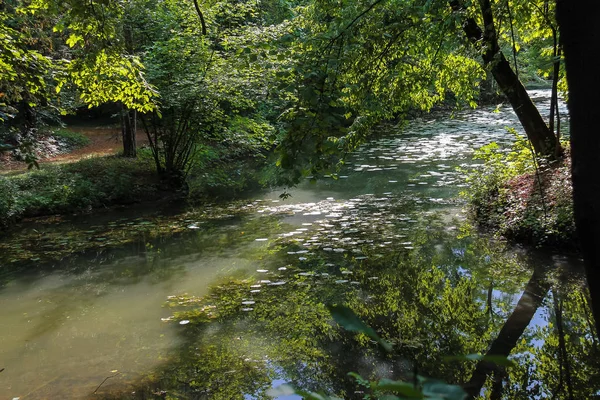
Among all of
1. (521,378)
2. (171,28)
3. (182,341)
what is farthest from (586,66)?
(171,28)

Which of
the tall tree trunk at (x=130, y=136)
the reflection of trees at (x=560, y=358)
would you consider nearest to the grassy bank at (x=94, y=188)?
the tall tree trunk at (x=130, y=136)

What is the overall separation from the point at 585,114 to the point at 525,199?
7.15m

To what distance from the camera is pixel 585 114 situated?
1.33m

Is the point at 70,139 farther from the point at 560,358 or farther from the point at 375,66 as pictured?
the point at 560,358

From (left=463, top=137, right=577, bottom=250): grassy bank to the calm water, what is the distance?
1.20 ft

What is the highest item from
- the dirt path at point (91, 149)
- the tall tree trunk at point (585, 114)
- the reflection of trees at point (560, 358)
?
the tall tree trunk at point (585, 114)

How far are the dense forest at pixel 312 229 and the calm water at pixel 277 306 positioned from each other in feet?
0.11

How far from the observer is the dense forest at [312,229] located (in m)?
3.73

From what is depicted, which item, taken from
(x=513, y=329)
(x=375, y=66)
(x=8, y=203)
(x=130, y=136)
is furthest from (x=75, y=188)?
(x=513, y=329)

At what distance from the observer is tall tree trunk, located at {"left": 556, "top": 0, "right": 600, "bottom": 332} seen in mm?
1306

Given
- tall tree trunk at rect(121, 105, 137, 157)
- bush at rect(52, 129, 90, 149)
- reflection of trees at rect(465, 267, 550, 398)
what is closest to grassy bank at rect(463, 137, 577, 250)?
reflection of trees at rect(465, 267, 550, 398)

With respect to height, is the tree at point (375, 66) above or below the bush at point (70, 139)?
above

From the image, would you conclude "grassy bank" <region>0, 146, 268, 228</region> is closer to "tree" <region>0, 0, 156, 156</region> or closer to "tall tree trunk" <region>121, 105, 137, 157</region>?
"tall tree trunk" <region>121, 105, 137, 157</region>

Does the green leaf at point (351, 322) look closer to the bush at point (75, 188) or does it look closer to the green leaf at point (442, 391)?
the green leaf at point (442, 391)
